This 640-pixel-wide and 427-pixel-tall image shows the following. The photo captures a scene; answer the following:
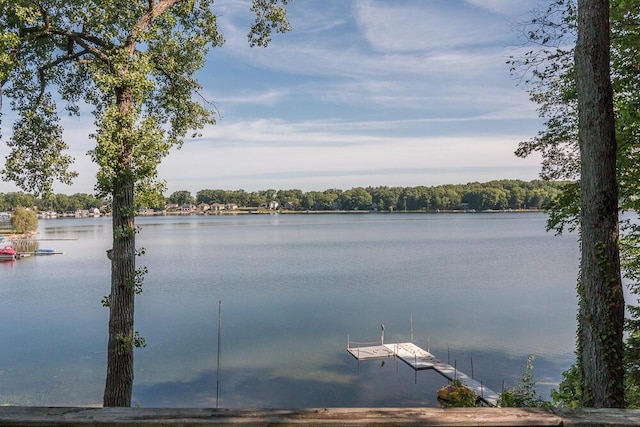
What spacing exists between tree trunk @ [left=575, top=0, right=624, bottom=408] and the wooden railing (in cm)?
236

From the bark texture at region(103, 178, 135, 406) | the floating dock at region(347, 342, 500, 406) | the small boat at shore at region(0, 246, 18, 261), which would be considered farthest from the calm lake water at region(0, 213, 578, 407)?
the small boat at shore at region(0, 246, 18, 261)

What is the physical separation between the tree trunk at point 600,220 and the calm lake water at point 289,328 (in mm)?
11605

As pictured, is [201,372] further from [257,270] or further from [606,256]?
[257,270]

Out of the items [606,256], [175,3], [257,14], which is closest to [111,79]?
[175,3]

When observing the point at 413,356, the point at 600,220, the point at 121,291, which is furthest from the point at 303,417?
the point at 413,356

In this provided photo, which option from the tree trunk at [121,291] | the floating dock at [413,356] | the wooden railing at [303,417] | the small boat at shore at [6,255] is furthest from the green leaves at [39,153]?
the small boat at shore at [6,255]

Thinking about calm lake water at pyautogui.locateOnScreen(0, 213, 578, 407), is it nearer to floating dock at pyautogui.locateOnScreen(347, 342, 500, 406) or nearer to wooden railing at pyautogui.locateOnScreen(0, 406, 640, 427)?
floating dock at pyautogui.locateOnScreen(347, 342, 500, 406)

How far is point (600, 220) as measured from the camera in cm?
420

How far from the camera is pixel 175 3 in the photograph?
7730 mm

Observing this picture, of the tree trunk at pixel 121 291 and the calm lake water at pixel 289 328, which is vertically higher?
the tree trunk at pixel 121 291

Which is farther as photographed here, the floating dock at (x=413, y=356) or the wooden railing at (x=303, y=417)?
the floating dock at (x=413, y=356)

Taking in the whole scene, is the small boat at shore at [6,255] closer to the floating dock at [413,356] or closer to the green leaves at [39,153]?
the floating dock at [413,356]

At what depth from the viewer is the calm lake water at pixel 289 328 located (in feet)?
56.1

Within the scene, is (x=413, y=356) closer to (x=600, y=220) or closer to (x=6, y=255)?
(x=600, y=220)
